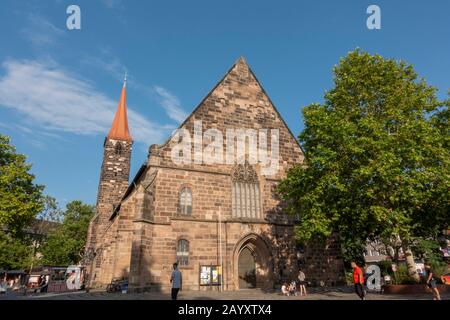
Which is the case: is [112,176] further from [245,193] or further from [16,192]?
[245,193]

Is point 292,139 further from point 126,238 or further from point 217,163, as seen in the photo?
point 126,238

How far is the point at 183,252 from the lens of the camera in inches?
693

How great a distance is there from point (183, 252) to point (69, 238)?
41.6 metres

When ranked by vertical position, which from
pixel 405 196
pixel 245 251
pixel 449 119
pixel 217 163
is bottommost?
pixel 245 251

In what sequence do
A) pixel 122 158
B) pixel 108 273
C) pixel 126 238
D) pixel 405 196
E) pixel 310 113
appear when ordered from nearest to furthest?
pixel 405 196 → pixel 310 113 → pixel 126 238 → pixel 108 273 → pixel 122 158

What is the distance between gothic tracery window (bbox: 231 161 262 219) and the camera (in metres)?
19.9

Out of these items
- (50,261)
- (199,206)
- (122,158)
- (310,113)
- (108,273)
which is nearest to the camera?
(310,113)

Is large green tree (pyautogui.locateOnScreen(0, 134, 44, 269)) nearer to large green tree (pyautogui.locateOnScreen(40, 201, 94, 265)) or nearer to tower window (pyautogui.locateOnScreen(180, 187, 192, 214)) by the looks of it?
tower window (pyautogui.locateOnScreen(180, 187, 192, 214))

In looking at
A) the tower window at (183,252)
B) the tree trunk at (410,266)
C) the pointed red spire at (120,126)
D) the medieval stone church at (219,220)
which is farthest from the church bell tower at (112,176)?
the tree trunk at (410,266)

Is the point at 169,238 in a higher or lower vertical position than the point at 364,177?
lower

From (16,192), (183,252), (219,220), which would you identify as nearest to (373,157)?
(219,220)

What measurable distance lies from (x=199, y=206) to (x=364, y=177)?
9.18 m

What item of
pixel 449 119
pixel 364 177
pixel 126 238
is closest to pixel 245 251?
pixel 126 238

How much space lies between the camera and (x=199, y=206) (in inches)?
736
